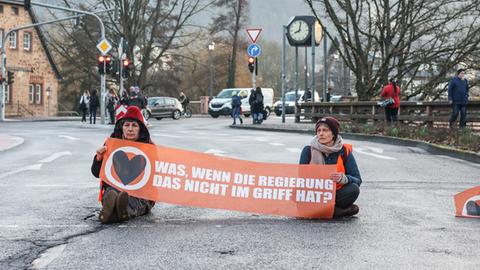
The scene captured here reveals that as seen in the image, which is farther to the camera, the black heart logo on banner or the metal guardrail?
the metal guardrail

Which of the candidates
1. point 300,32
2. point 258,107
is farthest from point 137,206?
point 300,32

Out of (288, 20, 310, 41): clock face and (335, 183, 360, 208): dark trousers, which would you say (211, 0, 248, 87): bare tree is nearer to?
(288, 20, 310, 41): clock face

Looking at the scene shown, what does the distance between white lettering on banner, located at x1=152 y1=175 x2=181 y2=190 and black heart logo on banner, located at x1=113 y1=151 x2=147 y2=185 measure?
18 centimetres

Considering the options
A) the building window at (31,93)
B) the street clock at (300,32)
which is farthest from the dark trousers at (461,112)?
the building window at (31,93)

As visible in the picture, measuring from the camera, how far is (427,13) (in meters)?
30.8

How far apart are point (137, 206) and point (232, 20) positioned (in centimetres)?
6739

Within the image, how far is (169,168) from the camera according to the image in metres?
8.16

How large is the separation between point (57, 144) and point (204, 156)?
1425cm

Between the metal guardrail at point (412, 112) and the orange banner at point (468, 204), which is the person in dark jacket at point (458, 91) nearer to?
the metal guardrail at point (412, 112)

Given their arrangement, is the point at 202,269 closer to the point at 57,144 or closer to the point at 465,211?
the point at 465,211

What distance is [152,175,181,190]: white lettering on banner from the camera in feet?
26.5

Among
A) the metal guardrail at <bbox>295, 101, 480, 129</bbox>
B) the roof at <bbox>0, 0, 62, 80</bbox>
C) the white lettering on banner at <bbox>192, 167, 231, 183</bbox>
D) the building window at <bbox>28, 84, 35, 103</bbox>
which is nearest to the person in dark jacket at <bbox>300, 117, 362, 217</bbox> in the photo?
the white lettering on banner at <bbox>192, 167, 231, 183</bbox>

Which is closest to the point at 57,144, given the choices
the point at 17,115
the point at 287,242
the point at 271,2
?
the point at 287,242

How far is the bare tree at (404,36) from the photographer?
30.4 m
